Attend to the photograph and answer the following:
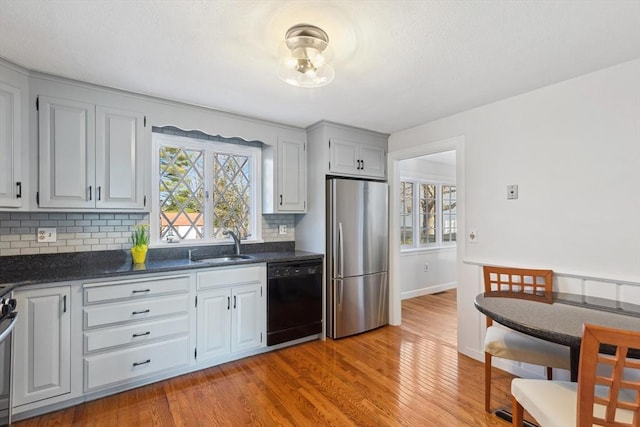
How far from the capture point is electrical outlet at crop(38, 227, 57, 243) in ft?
7.75

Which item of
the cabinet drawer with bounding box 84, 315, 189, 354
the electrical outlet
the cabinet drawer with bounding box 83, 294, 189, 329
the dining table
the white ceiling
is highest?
the white ceiling

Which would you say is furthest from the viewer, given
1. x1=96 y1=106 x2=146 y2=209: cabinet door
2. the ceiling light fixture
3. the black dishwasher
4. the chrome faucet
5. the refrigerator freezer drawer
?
the refrigerator freezer drawer

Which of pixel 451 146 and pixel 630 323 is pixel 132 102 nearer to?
pixel 451 146

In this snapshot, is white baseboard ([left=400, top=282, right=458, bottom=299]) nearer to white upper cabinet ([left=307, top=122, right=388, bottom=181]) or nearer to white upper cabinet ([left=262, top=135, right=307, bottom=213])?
white upper cabinet ([left=307, top=122, right=388, bottom=181])

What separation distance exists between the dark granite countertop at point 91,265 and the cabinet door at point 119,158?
0.48 meters

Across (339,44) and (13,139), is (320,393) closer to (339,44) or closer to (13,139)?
(339,44)

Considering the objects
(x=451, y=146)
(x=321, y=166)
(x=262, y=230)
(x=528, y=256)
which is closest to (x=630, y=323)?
(x=528, y=256)

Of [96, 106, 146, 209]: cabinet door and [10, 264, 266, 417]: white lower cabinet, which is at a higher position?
[96, 106, 146, 209]: cabinet door

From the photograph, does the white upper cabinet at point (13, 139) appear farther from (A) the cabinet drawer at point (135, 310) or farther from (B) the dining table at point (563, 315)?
(B) the dining table at point (563, 315)

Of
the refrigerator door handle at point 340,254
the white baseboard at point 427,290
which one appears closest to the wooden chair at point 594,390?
the refrigerator door handle at point 340,254

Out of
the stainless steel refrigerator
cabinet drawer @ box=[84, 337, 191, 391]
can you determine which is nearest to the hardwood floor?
cabinet drawer @ box=[84, 337, 191, 391]

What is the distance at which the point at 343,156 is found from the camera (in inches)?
136

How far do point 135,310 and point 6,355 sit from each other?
738 millimetres

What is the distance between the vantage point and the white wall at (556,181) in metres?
2.04
